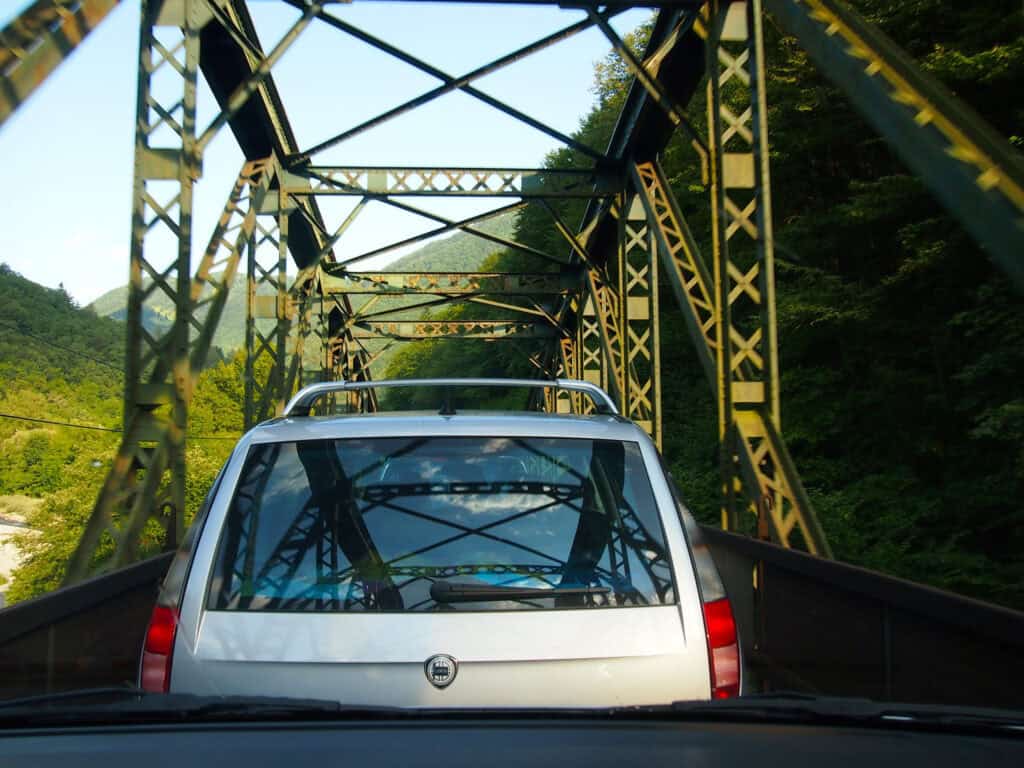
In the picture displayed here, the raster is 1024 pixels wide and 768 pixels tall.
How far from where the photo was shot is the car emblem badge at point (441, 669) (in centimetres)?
265

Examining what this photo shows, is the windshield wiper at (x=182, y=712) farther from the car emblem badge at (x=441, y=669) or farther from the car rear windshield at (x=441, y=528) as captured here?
the car rear windshield at (x=441, y=528)

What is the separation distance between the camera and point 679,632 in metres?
Result: 2.82

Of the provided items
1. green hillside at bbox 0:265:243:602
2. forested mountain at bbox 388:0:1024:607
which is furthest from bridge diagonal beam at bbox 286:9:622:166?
green hillside at bbox 0:265:243:602

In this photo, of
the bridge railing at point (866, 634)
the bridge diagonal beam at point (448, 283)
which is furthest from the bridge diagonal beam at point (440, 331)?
the bridge railing at point (866, 634)

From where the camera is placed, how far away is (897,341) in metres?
18.1

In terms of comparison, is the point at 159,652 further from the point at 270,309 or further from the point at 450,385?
the point at 270,309

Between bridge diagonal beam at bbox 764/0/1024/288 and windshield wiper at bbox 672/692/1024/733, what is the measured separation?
2.27 metres

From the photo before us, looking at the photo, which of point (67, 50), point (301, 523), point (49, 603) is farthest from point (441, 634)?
point (67, 50)

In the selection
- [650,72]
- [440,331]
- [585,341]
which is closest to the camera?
[650,72]

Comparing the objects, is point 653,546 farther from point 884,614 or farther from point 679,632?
point 884,614

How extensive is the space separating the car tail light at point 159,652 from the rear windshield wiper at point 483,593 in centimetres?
75

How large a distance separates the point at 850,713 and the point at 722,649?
74cm

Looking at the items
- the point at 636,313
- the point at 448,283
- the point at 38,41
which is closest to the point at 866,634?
the point at 38,41

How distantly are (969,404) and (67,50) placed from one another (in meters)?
12.5
